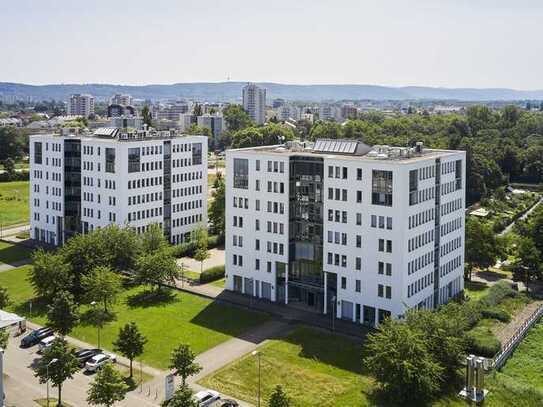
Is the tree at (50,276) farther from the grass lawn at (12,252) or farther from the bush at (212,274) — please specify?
the grass lawn at (12,252)

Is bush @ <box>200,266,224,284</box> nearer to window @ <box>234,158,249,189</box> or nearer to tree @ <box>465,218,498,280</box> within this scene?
window @ <box>234,158,249,189</box>

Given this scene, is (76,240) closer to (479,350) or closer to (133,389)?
(133,389)

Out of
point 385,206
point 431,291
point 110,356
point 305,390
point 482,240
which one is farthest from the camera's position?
point 482,240

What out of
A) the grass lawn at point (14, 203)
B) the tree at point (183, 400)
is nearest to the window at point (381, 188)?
the tree at point (183, 400)

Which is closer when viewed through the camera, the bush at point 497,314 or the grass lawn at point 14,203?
the bush at point 497,314

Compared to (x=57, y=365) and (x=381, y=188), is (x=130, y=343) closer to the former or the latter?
(x=57, y=365)

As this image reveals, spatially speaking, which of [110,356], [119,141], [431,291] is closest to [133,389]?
[110,356]
